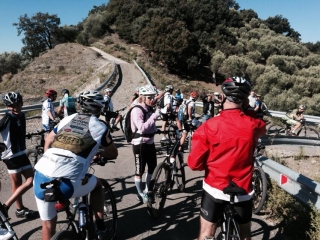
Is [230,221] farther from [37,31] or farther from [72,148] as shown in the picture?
[37,31]

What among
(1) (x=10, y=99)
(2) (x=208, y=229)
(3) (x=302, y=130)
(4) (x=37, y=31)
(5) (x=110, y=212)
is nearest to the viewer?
(2) (x=208, y=229)

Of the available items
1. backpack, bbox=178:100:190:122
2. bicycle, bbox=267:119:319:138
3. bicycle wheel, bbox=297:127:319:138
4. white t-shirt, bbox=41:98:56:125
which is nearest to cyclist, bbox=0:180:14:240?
white t-shirt, bbox=41:98:56:125

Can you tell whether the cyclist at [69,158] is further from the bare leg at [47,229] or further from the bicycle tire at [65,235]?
the bicycle tire at [65,235]

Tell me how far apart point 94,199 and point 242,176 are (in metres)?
1.82

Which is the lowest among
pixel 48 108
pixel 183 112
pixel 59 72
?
pixel 183 112

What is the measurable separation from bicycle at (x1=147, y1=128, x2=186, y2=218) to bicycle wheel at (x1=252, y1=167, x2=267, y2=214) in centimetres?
141

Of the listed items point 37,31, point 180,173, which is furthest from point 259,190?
point 37,31

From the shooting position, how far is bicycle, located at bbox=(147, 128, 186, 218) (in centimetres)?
503

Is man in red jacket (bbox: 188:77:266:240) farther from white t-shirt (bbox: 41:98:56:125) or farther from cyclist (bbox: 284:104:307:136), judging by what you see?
cyclist (bbox: 284:104:307:136)

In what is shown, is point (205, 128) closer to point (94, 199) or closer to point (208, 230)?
point (208, 230)

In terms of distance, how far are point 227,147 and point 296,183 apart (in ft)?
7.24

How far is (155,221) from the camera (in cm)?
503

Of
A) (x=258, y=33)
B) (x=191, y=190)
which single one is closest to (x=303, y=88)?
(x=258, y=33)

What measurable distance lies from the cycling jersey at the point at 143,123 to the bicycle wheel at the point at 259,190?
1.90m
